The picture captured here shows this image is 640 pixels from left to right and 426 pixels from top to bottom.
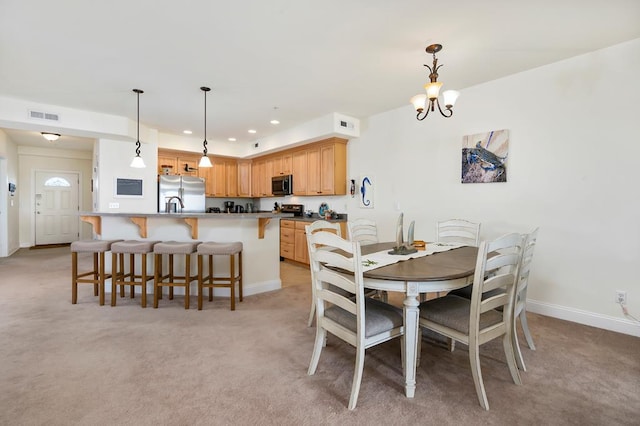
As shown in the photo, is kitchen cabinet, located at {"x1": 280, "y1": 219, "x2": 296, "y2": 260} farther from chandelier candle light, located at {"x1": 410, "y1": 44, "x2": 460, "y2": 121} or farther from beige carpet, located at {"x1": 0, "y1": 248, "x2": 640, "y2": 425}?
chandelier candle light, located at {"x1": 410, "y1": 44, "x2": 460, "y2": 121}

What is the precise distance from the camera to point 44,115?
4223mm

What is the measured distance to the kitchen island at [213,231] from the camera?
3654 millimetres

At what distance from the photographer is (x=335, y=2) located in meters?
2.11

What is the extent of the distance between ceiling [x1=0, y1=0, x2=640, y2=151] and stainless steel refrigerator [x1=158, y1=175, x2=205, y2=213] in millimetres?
1941

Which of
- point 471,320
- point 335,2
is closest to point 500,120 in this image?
point 335,2

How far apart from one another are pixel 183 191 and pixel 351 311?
17.2 feet

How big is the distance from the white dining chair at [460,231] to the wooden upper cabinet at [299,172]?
2.93 meters

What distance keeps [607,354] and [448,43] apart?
109 inches

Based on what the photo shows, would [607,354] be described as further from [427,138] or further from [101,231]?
[101,231]

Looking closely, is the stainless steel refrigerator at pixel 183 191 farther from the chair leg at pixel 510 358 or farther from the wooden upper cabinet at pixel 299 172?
the chair leg at pixel 510 358

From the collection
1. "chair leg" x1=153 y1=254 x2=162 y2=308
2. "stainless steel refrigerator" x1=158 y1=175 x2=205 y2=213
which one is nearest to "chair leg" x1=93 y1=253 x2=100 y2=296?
"chair leg" x1=153 y1=254 x2=162 y2=308

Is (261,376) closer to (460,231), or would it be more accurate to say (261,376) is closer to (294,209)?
(460,231)

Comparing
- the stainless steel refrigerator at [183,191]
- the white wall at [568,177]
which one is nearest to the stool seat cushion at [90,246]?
the stainless steel refrigerator at [183,191]

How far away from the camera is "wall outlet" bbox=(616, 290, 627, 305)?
2.71m
